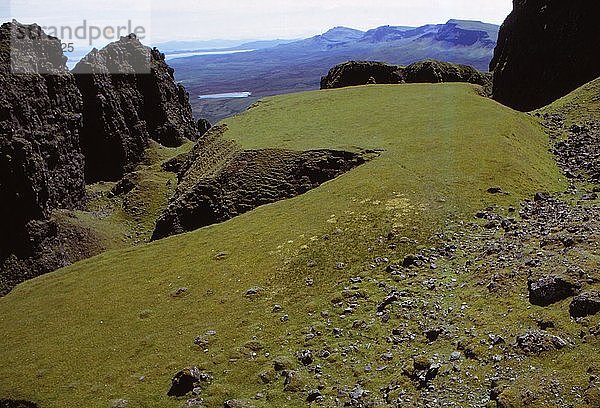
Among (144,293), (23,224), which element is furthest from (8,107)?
(144,293)

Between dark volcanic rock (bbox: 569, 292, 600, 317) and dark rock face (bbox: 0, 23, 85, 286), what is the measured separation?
10605 cm

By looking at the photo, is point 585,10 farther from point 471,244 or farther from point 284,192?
point 471,244

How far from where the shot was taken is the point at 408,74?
169 metres

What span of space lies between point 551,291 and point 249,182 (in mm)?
52511

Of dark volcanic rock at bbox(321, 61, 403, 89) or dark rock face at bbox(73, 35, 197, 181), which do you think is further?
dark volcanic rock at bbox(321, 61, 403, 89)

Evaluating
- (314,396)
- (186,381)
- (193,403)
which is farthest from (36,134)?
(314,396)

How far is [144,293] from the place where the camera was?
167 feet

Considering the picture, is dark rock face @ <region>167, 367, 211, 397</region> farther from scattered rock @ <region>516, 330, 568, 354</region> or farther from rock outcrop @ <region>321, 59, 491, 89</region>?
rock outcrop @ <region>321, 59, 491, 89</region>

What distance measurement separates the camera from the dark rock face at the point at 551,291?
1146 inches

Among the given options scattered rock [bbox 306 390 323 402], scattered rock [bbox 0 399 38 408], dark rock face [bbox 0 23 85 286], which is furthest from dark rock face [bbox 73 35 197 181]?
scattered rock [bbox 306 390 323 402]

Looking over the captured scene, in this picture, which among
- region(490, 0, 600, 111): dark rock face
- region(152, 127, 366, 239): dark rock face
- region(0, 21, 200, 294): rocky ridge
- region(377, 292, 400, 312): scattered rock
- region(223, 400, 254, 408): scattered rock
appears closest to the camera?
region(223, 400, 254, 408): scattered rock

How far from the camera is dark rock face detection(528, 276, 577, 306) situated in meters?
29.1

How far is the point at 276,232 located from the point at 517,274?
27.7 m

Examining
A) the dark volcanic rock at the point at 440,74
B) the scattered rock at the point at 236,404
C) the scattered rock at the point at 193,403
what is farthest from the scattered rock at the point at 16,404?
the dark volcanic rock at the point at 440,74
